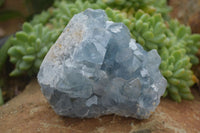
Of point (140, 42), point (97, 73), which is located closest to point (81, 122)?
point (97, 73)

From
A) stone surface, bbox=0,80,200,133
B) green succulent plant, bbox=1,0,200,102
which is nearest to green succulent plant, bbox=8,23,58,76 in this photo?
green succulent plant, bbox=1,0,200,102

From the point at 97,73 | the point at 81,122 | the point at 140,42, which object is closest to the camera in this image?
the point at 97,73

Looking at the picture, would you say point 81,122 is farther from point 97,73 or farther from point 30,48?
point 30,48

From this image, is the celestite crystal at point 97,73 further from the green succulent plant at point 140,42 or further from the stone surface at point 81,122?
the green succulent plant at point 140,42

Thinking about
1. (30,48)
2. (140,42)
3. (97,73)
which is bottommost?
(30,48)

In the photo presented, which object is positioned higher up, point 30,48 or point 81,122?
point 30,48

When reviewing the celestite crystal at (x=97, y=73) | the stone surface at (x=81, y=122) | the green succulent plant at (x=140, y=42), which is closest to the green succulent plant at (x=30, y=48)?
the green succulent plant at (x=140, y=42)

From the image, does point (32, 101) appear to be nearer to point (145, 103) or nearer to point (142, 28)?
A: point (145, 103)

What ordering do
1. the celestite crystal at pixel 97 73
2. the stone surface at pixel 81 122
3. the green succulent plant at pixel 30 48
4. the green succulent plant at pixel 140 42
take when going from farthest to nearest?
1. the green succulent plant at pixel 30 48
2. the green succulent plant at pixel 140 42
3. the stone surface at pixel 81 122
4. the celestite crystal at pixel 97 73
